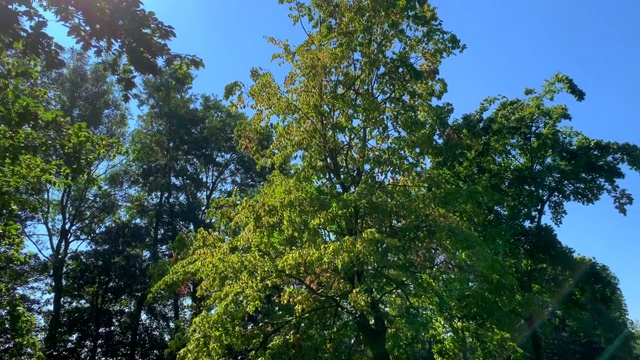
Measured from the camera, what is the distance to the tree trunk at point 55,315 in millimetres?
19337

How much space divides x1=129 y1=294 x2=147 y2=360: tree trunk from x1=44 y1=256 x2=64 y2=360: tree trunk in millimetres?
3090

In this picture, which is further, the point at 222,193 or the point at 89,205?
the point at 222,193

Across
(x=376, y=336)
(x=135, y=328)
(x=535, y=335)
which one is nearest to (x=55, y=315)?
(x=135, y=328)

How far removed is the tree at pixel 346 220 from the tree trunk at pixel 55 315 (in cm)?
1067

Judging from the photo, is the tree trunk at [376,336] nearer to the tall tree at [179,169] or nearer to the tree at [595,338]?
the tall tree at [179,169]

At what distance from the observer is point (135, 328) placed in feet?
76.8

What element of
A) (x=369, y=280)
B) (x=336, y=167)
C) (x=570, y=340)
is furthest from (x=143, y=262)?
(x=570, y=340)

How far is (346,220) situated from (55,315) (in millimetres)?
16245

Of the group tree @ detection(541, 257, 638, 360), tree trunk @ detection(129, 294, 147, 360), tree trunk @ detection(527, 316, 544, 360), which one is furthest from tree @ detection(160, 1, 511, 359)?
tree @ detection(541, 257, 638, 360)

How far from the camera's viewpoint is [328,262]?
31.8 ft

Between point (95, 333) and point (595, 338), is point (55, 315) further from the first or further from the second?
point (595, 338)

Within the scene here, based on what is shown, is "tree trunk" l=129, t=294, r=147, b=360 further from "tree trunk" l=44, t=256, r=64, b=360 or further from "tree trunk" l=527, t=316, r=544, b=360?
"tree trunk" l=527, t=316, r=544, b=360

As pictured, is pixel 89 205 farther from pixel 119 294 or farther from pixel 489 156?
pixel 489 156

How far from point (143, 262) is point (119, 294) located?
179 cm
